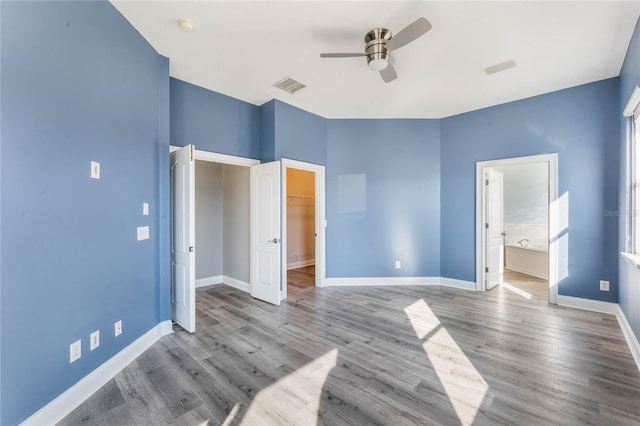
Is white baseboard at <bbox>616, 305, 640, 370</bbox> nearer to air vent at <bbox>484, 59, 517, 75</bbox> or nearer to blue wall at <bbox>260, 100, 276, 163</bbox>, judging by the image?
air vent at <bbox>484, 59, 517, 75</bbox>

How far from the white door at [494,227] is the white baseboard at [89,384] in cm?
496

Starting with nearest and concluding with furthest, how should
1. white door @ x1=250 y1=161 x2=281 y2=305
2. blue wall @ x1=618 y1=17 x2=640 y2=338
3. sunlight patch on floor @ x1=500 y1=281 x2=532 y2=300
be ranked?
blue wall @ x1=618 y1=17 x2=640 y2=338 < white door @ x1=250 y1=161 x2=281 y2=305 < sunlight patch on floor @ x1=500 y1=281 x2=532 y2=300

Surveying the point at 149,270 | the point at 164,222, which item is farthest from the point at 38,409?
the point at 164,222

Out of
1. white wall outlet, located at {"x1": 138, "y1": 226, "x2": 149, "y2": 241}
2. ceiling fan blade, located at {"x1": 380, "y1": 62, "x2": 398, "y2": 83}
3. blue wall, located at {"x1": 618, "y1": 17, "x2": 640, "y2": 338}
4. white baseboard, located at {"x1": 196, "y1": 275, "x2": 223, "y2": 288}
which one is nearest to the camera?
blue wall, located at {"x1": 618, "y1": 17, "x2": 640, "y2": 338}

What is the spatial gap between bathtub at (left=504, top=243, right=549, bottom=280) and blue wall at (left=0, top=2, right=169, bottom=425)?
22.9 ft

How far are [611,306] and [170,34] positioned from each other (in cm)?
600

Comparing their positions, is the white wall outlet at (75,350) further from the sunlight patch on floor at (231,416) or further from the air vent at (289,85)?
the air vent at (289,85)

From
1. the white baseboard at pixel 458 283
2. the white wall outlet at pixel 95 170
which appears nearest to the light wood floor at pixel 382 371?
the white baseboard at pixel 458 283

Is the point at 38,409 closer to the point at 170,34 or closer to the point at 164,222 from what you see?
the point at 164,222

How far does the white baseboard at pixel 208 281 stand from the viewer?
16.3ft

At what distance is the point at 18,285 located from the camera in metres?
1.59

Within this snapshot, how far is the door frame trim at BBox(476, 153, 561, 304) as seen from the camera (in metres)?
3.90

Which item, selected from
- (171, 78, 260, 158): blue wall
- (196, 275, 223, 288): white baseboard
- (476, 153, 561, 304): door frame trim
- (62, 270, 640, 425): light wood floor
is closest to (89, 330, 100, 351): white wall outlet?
(62, 270, 640, 425): light wood floor

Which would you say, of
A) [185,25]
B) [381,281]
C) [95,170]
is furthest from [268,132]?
[381,281]
